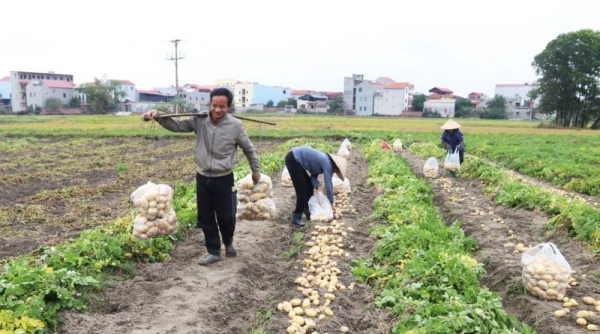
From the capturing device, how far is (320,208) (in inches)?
289

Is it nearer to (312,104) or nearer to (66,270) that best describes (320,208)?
(66,270)

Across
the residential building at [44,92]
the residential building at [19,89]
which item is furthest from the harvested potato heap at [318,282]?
the residential building at [19,89]

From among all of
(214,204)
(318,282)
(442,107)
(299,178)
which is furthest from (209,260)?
(442,107)

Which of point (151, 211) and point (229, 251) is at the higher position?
point (151, 211)

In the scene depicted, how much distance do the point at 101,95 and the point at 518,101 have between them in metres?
85.7

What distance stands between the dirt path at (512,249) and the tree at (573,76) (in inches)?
1773

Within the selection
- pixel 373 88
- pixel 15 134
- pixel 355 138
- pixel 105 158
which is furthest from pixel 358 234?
pixel 373 88

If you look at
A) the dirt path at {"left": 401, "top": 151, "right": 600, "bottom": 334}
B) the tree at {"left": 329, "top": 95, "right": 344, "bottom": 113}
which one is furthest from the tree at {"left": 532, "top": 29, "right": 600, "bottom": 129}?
the dirt path at {"left": 401, "top": 151, "right": 600, "bottom": 334}

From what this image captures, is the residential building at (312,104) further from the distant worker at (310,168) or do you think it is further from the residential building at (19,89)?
the distant worker at (310,168)

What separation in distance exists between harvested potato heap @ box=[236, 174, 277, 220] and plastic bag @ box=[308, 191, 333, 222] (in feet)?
2.42

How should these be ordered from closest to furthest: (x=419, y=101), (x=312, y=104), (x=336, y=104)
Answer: (x=419, y=101), (x=336, y=104), (x=312, y=104)

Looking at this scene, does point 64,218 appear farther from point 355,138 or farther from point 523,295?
point 355,138

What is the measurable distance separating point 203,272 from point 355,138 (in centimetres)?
2175

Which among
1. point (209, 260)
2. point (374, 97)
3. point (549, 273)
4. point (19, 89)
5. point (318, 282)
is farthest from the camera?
point (374, 97)
